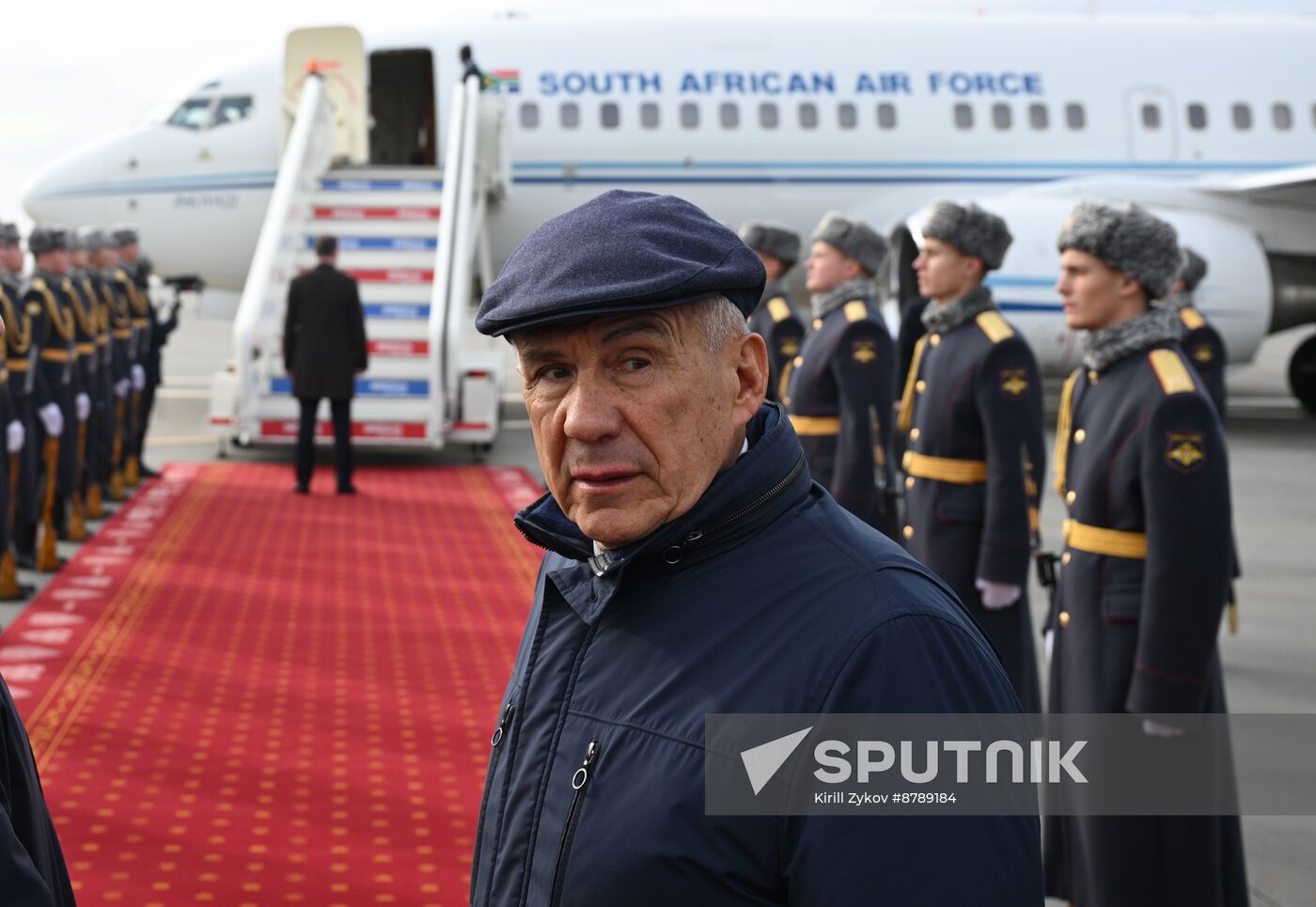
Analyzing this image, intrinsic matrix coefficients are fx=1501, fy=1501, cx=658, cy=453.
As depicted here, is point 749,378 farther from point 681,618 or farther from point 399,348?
point 399,348

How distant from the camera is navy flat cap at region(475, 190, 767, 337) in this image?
1.36m

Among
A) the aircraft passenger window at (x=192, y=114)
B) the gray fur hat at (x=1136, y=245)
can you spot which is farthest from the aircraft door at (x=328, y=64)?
the gray fur hat at (x=1136, y=245)

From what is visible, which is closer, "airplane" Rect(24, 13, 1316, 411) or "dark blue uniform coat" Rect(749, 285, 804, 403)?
"dark blue uniform coat" Rect(749, 285, 804, 403)

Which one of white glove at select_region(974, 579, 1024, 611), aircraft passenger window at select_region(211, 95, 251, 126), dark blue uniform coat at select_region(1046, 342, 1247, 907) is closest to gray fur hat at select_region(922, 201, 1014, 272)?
white glove at select_region(974, 579, 1024, 611)

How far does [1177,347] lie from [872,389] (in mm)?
2078

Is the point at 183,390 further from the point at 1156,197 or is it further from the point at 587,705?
the point at 587,705

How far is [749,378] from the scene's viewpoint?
1522mm

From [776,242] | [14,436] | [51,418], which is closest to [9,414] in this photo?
[14,436]

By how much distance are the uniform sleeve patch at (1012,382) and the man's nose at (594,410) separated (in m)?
2.99

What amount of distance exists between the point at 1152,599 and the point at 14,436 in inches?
205

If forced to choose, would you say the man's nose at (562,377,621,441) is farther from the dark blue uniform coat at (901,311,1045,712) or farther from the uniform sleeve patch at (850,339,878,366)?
the uniform sleeve patch at (850,339,878,366)

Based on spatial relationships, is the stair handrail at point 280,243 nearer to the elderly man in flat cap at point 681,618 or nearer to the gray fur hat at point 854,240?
the gray fur hat at point 854,240

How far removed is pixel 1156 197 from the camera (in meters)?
13.1

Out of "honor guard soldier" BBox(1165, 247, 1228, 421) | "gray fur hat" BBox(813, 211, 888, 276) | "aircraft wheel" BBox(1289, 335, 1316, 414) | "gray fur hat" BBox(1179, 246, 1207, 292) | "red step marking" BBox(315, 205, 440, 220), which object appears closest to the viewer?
"gray fur hat" BBox(813, 211, 888, 276)
